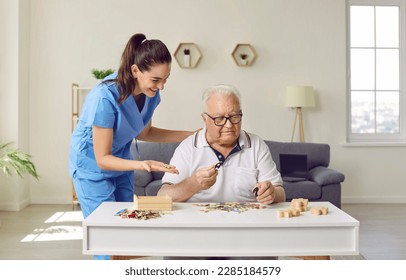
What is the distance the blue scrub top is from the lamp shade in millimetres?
3487

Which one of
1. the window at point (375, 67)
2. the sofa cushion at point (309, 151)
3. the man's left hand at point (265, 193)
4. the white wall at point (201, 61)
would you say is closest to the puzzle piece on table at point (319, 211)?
the man's left hand at point (265, 193)

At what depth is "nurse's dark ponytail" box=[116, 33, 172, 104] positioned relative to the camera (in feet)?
6.94

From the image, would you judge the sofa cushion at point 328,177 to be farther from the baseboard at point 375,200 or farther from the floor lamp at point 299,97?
the baseboard at point 375,200

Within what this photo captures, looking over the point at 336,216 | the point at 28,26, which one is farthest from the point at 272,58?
the point at 336,216

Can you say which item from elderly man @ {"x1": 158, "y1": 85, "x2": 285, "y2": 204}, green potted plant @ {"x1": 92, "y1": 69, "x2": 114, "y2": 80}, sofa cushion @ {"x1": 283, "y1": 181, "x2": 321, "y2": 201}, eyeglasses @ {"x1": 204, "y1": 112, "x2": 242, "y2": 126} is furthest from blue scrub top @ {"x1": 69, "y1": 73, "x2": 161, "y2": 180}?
green potted plant @ {"x1": 92, "y1": 69, "x2": 114, "y2": 80}

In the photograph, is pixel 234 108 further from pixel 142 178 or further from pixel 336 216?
pixel 142 178

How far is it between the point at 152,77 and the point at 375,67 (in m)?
4.64

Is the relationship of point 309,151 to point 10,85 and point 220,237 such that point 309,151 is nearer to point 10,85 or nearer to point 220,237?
point 10,85

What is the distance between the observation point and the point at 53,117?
237 inches

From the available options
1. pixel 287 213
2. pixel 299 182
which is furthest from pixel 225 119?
pixel 299 182

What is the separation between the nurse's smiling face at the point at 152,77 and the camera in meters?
2.13

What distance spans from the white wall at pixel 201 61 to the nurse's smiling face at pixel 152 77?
380 cm

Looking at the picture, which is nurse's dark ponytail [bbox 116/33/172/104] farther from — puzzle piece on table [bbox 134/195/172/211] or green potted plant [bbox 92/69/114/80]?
green potted plant [bbox 92/69/114/80]

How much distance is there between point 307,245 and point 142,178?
327 centimetres
